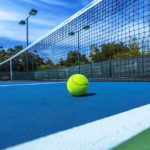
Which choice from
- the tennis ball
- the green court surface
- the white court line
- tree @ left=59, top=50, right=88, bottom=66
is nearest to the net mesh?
tree @ left=59, top=50, right=88, bottom=66

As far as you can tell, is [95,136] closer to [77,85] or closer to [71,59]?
[77,85]

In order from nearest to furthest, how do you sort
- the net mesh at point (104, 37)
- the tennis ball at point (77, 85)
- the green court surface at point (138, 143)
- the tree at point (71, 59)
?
the green court surface at point (138, 143) < the tennis ball at point (77, 85) < the net mesh at point (104, 37) < the tree at point (71, 59)

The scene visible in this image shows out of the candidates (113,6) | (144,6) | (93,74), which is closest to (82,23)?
(113,6)

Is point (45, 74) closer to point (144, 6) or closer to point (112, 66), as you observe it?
point (112, 66)

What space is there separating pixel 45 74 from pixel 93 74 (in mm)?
6307

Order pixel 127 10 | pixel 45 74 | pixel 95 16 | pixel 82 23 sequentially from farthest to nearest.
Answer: pixel 45 74
pixel 82 23
pixel 95 16
pixel 127 10

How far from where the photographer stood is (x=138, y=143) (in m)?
0.78

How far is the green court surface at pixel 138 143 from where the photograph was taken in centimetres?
74

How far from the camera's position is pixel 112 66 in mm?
11445

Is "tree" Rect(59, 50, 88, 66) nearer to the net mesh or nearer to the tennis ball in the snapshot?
the net mesh

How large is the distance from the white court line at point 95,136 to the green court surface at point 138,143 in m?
0.03

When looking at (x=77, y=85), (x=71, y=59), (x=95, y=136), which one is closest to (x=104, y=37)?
(x=77, y=85)

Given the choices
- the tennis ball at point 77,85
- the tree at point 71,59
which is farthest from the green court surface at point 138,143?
the tree at point 71,59

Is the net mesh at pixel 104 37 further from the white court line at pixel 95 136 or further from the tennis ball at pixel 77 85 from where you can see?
the white court line at pixel 95 136
